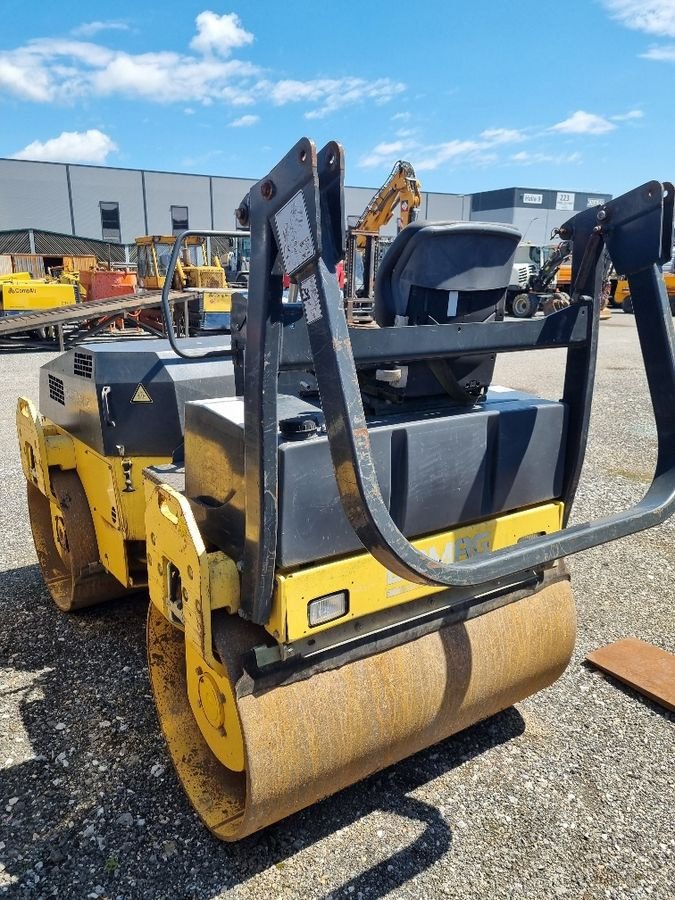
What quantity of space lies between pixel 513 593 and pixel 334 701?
792 mm

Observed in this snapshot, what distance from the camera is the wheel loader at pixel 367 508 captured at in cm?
145

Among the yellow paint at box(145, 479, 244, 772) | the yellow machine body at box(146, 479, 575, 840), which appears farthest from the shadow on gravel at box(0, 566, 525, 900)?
the yellow paint at box(145, 479, 244, 772)

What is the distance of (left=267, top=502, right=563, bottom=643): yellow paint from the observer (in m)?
1.68

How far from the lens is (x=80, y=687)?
9.13ft

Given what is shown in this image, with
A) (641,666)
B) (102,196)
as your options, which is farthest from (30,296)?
(102,196)

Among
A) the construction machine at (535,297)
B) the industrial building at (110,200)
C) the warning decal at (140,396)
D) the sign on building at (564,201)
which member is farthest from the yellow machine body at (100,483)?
the sign on building at (564,201)

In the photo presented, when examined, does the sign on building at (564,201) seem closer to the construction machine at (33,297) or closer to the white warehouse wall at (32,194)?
the white warehouse wall at (32,194)

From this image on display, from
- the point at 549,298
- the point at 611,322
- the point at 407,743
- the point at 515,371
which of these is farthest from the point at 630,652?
the point at 611,322

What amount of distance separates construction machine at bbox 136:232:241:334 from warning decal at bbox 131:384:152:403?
1084cm

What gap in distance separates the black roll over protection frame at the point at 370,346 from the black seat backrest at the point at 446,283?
0.20m

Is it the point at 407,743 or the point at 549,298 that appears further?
the point at 549,298

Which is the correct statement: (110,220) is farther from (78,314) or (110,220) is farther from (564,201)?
(564,201)

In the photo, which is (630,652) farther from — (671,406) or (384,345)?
(384,345)

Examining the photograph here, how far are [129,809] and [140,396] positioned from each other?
154cm
